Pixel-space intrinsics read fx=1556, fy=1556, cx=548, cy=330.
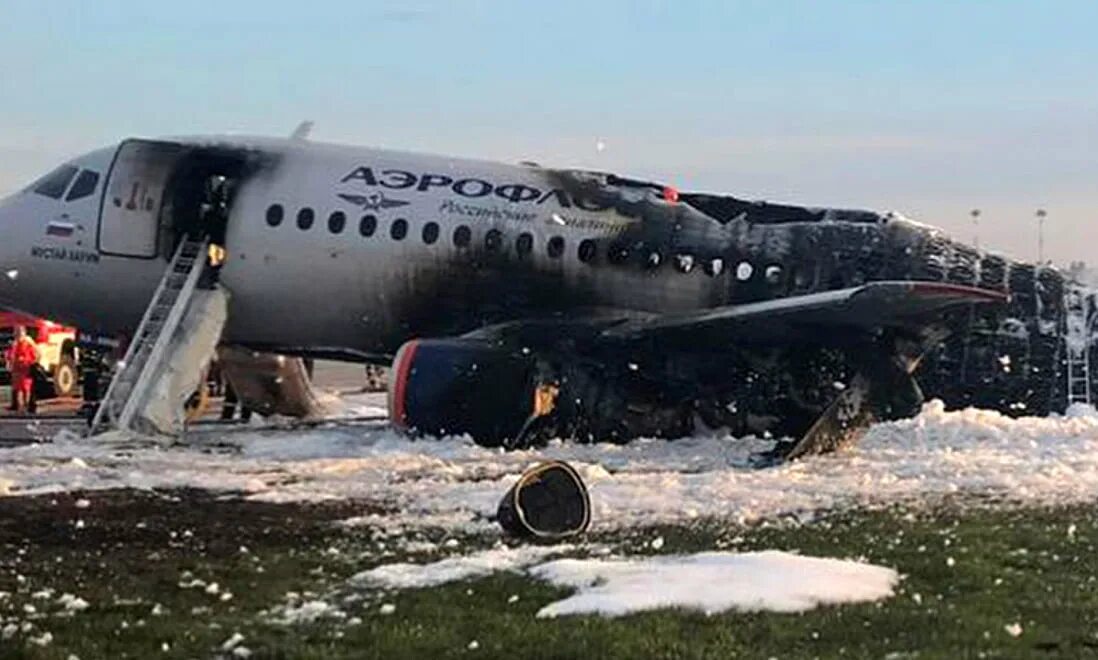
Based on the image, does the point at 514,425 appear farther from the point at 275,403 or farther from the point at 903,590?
the point at 903,590

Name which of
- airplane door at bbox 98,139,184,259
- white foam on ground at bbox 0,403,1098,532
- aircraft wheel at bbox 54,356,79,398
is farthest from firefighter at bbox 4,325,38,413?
white foam on ground at bbox 0,403,1098,532

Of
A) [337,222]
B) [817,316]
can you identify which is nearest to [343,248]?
[337,222]

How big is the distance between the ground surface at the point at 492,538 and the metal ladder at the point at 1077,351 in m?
0.44

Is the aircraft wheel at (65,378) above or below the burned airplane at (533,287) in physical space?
below

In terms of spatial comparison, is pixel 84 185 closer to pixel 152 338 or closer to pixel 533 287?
pixel 152 338

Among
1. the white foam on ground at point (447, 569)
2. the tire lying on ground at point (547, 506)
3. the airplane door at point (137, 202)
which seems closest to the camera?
the white foam on ground at point (447, 569)

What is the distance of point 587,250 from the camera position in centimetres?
2091

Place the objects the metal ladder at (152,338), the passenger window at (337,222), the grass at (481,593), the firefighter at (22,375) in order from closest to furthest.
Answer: the grass at (481,593) < the metal ladder at (152,338) < the passenger window at (337,222) < the firefighter at (22,375)

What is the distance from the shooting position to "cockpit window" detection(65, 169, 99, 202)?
22.2 metres

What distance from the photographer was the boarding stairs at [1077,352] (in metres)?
20.9

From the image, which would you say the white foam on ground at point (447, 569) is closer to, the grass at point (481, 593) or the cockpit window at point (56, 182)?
the grass at point (481, 593)

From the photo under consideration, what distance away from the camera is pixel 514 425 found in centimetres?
1886

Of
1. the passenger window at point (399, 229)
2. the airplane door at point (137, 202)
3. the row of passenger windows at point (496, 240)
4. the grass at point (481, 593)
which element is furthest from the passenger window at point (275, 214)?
the grass at point (481, 593)

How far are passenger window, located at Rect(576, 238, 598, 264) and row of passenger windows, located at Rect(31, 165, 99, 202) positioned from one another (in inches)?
278
